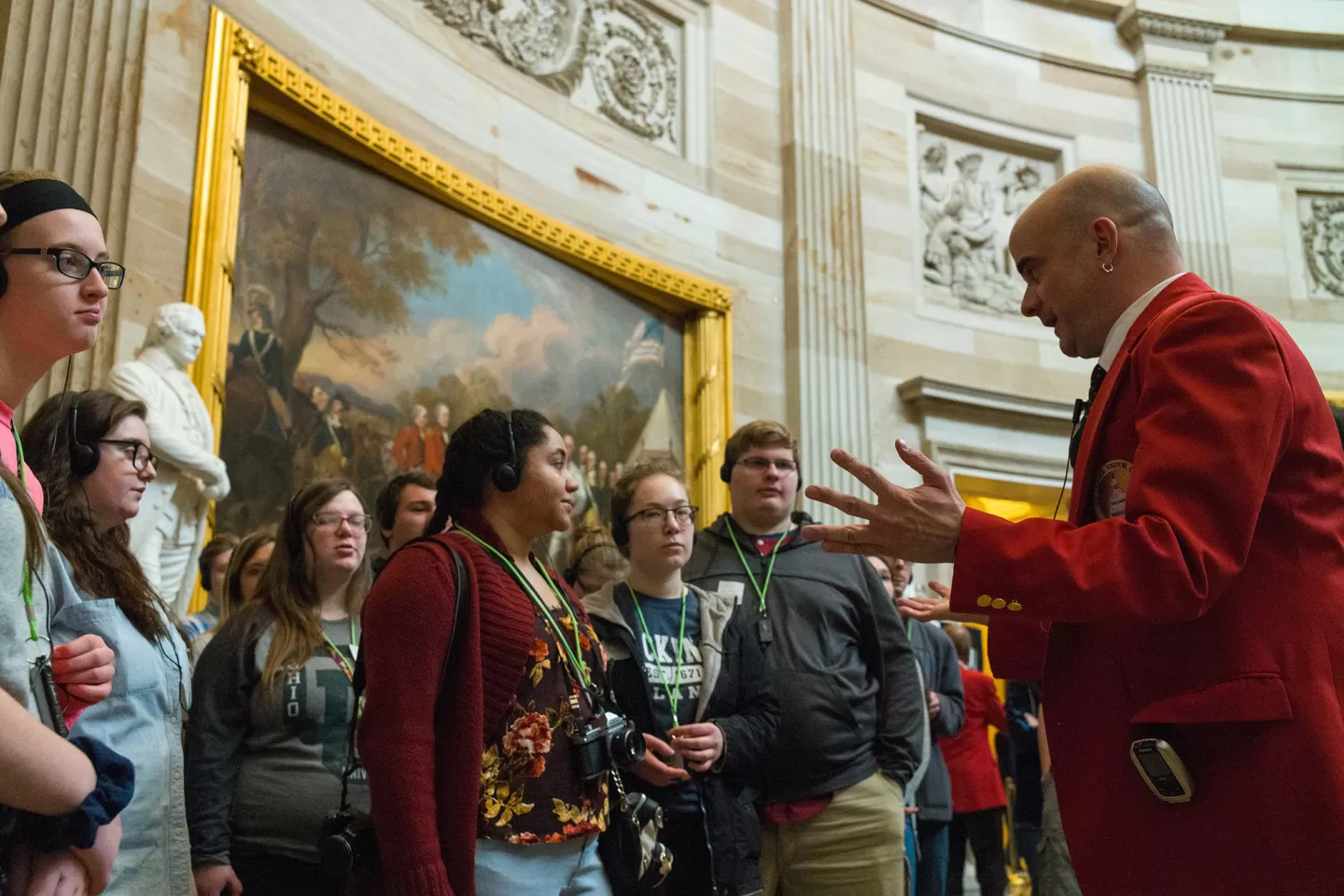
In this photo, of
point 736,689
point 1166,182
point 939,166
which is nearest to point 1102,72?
point 1166,182

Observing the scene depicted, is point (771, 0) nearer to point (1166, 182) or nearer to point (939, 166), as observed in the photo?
point (939, 166)

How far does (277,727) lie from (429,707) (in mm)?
1065

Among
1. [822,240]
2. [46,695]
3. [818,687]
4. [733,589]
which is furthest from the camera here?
[822,240]

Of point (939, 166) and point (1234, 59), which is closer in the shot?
point (939, 166)

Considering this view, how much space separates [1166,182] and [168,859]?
1261cm

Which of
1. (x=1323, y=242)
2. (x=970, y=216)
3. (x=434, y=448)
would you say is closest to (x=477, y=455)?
(x=434, y=448)

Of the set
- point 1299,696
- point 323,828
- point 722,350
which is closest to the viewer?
point 1299,696

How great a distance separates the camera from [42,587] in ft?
5.97

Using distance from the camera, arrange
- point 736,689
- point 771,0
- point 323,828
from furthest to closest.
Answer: point 771,0 < point 736,689 < point 323,828

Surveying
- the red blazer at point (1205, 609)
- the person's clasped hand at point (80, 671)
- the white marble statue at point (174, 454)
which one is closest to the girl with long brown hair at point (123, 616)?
the person's clasped hand at point (80, 671)

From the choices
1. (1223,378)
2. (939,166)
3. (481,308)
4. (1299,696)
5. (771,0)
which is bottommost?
(1299,696)

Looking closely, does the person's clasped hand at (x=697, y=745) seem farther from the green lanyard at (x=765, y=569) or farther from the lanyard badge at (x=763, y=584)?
the green lanyard at (x=765, y=569)

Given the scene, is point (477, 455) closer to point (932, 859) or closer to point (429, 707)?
point (429, 707)

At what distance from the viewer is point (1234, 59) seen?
13.5 metres
